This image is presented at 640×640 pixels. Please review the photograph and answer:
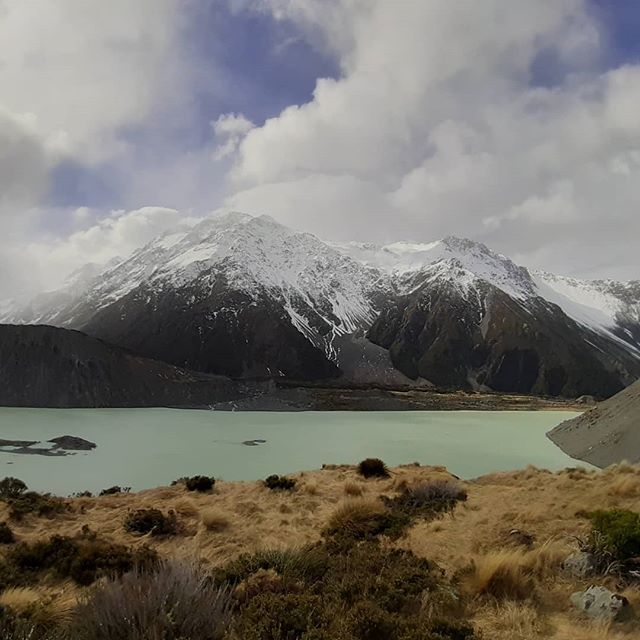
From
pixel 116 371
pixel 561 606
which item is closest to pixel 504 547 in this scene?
pixel 561 606

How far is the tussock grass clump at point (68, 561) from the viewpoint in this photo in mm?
8328

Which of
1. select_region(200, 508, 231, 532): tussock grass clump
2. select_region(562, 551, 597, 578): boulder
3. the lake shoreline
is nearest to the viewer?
select_region(562, 551, 597, 578): boulder

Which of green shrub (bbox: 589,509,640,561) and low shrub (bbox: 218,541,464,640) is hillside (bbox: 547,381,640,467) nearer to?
green shrub (bbox: 589,509,640,561)

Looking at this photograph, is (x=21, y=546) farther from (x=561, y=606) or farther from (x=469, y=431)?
(x=469, y=431)

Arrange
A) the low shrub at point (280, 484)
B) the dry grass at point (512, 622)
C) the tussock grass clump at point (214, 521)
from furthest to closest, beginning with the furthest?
the low shrub at point (280, 484), the tussock grass clump at point (214, 521), the dry grass at point (512, 622)

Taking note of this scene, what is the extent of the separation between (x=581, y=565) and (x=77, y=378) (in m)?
86.5

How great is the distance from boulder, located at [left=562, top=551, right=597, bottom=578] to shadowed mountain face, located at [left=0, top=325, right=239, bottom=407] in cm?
7902

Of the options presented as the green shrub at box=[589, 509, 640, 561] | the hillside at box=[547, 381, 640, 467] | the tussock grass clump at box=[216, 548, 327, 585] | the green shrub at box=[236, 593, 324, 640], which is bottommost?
the hillside at box=[547, 381, 640, 467]

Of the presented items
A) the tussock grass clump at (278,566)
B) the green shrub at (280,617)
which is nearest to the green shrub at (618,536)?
the tussock grass clump at (278,566)

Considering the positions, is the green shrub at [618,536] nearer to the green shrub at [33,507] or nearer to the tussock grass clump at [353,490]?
the tussock grass clump at [353,490]

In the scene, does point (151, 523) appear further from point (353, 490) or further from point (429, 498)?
point (429, 498)

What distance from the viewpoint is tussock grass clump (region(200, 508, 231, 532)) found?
37.8ft

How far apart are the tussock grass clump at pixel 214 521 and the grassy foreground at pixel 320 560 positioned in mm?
52

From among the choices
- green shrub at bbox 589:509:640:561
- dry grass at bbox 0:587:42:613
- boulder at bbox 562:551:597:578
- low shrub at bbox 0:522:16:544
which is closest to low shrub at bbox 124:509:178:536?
low shrub at bbox 0:522:16:544
